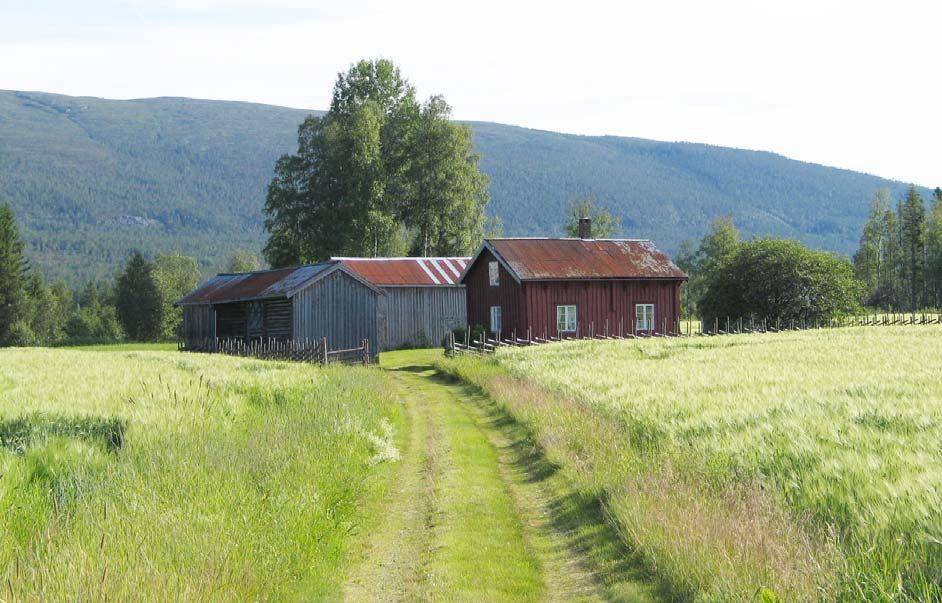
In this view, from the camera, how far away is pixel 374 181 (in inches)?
2645

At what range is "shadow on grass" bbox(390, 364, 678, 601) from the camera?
935 cm

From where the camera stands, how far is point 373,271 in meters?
57.1

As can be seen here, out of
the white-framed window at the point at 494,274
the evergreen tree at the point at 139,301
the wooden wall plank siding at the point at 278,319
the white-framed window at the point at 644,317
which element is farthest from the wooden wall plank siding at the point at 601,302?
the evergreen tree at the point at 139,301

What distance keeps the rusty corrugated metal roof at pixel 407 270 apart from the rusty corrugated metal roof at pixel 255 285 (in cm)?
611

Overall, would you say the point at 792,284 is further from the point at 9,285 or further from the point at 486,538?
the point at 9,285

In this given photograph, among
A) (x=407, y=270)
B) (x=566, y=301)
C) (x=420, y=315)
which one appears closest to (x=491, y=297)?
(x=566, y=301)

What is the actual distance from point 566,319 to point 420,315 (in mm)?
12610

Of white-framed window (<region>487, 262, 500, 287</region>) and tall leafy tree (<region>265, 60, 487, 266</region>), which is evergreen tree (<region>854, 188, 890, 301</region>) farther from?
white-framed window (<region>487, 262, 500, 287</region>)

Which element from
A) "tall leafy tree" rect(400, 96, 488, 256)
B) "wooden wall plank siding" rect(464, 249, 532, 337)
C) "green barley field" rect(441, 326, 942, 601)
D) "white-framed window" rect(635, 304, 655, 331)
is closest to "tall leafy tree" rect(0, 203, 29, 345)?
"tall leafy tree" rect(400, 96, 488, 256)

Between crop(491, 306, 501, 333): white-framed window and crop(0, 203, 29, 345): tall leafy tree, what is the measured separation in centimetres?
5586

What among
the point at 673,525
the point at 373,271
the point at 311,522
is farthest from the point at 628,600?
the point at 373,271

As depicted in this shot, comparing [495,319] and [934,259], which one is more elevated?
[934,259]

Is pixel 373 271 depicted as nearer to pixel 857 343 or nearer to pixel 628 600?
pixel 857 343

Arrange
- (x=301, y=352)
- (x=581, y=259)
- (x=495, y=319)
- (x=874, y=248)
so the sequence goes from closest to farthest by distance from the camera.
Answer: (x=301, y=352)
(x=581, y=259)
(x=495, y=319)
(x=874, y=248)
